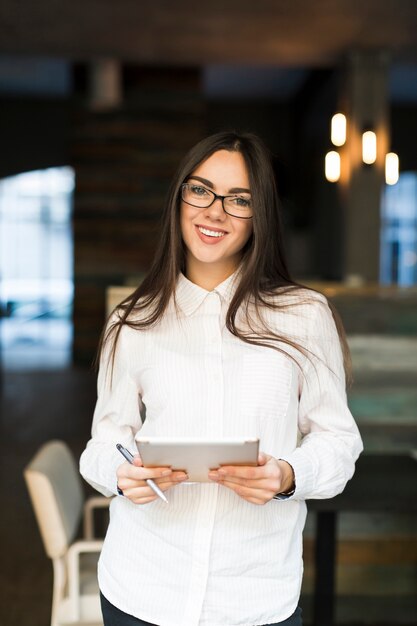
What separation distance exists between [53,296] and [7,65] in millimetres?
7868

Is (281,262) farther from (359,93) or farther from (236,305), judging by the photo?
(359,93)

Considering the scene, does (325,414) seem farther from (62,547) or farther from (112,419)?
(62,547)

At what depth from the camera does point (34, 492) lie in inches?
90.4

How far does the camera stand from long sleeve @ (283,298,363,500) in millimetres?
1312

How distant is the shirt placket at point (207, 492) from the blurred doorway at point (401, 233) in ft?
46.5

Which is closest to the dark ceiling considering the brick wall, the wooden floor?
the brick wall

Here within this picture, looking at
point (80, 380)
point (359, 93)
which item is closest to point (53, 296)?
point (80, 380)

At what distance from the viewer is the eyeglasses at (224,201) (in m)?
1.40

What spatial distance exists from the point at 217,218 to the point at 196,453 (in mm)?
452

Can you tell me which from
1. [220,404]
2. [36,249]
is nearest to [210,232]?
[220,404]

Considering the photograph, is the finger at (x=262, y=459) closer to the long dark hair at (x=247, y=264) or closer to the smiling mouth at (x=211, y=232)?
the long dark hair at (x=247, y=264)

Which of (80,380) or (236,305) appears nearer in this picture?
(236,305)

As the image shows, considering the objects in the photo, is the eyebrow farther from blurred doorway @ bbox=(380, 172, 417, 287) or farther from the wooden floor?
blurred doorway @ bbox=(380, 172, 417, 287)

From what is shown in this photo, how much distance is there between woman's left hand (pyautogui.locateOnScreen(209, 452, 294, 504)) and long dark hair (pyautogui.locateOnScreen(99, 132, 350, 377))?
0.24 meters
